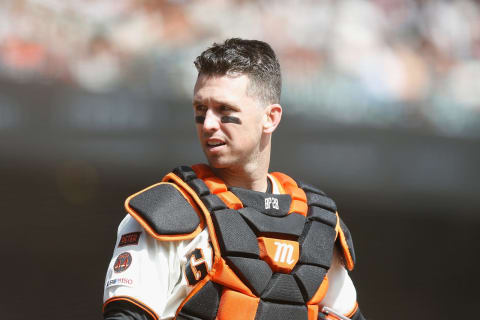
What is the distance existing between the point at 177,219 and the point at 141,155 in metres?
2.38

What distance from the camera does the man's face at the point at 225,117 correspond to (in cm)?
182

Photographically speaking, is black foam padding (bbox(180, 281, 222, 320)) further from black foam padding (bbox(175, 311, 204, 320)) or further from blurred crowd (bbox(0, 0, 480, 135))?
blurred crowd (bbox(0, 0, 480, 135))

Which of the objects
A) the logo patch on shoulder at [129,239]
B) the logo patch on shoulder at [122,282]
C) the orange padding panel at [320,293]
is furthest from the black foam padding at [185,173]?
the orange padding panel at [320,293]

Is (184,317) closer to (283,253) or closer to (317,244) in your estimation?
(283,253)

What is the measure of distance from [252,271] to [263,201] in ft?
0.73

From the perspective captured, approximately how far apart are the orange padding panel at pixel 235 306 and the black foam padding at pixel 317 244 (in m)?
0.21

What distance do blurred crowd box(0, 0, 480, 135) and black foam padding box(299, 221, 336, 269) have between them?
2.21 meters

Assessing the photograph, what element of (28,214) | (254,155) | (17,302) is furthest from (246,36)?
(254,155)

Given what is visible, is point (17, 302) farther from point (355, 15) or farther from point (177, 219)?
point (355, 15)

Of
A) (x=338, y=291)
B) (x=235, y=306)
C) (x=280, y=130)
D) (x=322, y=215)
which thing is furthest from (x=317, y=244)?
(x=280, y=130)

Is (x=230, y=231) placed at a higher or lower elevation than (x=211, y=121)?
lower

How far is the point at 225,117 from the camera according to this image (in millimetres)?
1831

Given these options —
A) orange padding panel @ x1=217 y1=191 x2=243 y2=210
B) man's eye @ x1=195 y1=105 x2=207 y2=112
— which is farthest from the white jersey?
man's eye @ x1=195 y1=105 x2=207 y2=112

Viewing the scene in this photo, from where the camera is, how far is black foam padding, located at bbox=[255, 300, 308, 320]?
5.83ft
